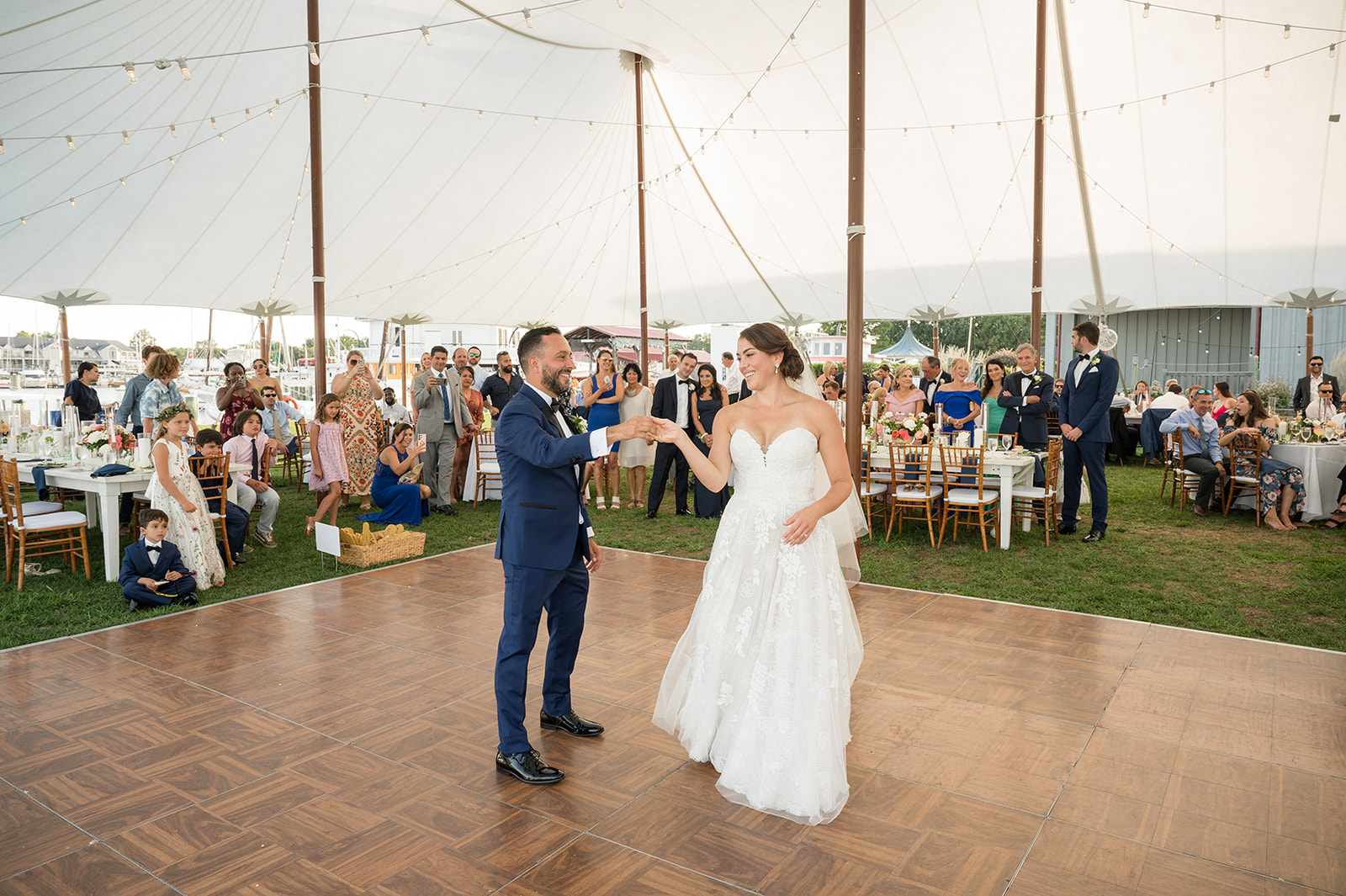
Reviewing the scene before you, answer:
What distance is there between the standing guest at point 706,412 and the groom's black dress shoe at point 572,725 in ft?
16.1

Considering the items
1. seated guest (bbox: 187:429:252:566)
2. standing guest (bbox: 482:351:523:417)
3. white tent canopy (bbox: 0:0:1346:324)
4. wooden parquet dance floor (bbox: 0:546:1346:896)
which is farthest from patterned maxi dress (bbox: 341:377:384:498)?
wooden parquet dance floor (bbox: 0:546:1346:896)

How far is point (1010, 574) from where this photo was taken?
19.8 feet

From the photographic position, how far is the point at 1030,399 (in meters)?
7.60

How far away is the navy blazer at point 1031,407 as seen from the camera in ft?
25.1

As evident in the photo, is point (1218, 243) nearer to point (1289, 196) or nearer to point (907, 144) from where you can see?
point (1289, 196)

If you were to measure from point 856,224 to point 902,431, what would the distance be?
2.10 metres

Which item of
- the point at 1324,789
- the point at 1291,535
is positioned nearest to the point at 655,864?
the point at 1324,789

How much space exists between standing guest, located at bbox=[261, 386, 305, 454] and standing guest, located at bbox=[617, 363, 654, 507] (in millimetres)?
3461

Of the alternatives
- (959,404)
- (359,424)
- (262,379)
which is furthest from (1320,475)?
(262,379)

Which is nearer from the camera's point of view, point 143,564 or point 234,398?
point 143,564

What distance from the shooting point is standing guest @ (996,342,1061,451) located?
766cm

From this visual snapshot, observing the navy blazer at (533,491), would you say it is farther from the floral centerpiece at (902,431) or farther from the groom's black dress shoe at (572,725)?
the floral centerpiece at (902,431)

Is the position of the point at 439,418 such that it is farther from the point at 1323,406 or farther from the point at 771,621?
the point at 1323,406

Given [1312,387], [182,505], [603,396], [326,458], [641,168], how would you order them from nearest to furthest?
[182,505], [326,458], [603,396], [1312,387], [641,168]
